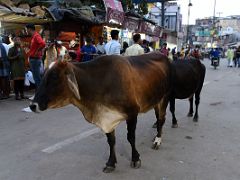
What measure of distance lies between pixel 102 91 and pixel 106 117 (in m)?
0.32

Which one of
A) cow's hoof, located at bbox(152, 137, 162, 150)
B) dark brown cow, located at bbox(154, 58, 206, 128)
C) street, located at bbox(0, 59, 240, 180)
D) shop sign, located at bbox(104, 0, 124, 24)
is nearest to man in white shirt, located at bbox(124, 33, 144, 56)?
dark brown cow, located at bbox(154, 58, 206, 128)

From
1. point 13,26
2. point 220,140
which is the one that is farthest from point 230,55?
point 220,140

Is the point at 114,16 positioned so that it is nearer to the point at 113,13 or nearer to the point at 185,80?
the point at 113,13

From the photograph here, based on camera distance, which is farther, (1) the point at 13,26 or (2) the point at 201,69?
(1) the point at 13,26

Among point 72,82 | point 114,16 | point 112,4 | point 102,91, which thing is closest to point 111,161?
point 102,91

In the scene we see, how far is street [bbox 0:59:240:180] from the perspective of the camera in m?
4.55

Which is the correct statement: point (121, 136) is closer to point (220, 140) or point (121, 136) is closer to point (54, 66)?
point (220, 140)

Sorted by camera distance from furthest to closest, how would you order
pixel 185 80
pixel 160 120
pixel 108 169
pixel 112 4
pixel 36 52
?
pixel 112 4, pixel 36 52, pixel 185 80, pixel 160 120, pixel 108 169

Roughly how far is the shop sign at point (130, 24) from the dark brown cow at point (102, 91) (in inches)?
409

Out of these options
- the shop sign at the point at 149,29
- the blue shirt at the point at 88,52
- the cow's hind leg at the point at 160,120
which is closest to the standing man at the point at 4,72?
the blue shirt at the point at 88,52

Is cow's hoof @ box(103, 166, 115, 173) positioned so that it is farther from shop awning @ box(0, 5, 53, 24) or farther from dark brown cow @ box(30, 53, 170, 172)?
shop awning @ box(0, 5, 53, 24)

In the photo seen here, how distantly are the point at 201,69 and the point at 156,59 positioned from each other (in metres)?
2.46

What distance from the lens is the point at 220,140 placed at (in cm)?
615

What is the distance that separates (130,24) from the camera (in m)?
15.5
